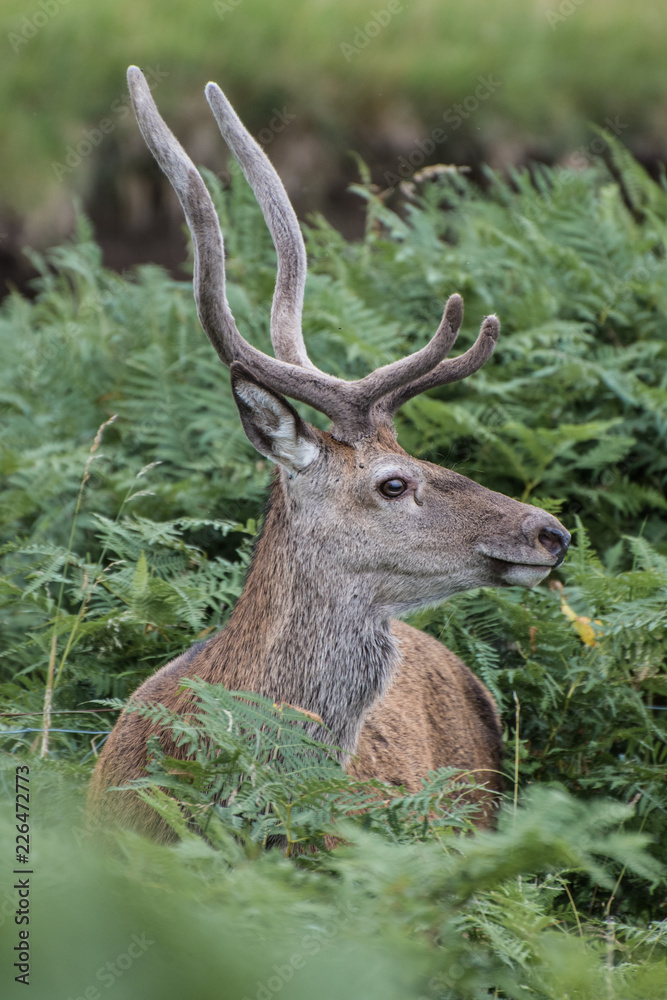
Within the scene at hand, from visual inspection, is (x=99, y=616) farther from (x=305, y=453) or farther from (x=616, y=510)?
(x=616, y=510)

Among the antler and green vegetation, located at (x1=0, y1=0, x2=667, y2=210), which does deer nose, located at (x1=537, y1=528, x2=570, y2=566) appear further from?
green vegetation, located at (x1=0, y1=0, x2=667, y2=210)

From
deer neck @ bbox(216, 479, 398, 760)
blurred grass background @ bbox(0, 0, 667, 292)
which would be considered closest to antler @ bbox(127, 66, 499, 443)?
deer neck @ bbox(216, 479, 398, 760)

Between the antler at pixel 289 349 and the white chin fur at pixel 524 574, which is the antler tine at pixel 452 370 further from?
the white chin fur at pixel 524 574

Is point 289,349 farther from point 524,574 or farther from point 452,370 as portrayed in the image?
point 524,574

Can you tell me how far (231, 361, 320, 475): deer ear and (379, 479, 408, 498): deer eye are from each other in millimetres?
258

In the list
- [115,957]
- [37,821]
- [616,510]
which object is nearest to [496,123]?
[616,510]

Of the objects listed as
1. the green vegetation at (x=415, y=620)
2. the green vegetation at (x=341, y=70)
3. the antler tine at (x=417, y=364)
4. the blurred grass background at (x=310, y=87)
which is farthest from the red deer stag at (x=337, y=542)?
the green vegetation at (x=341, y=70)

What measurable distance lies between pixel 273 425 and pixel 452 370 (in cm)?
78

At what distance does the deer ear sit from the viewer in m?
3.64

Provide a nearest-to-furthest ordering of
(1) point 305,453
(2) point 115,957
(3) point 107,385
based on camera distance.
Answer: (2) point 115,957
(1) point 305,453
(3) point 107,385

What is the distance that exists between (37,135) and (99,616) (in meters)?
8.02

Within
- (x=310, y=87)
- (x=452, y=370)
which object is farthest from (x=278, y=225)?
(x=310, y=87)

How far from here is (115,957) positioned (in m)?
1.75

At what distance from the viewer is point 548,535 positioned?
382cm
